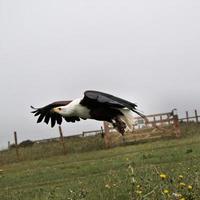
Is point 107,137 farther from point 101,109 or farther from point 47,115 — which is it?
point 101,109

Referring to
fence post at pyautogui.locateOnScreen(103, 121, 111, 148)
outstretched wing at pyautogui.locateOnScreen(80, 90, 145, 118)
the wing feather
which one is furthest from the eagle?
fence post at pyautogui.locateOnScreen(103, 121, 111, 148)

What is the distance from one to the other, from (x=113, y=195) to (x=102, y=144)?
18583 millimetres

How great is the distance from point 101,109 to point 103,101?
0.40 m

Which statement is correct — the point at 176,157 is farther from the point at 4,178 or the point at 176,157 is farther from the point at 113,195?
the point at 113,195

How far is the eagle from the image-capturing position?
5789 mm

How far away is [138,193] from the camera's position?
556 cm

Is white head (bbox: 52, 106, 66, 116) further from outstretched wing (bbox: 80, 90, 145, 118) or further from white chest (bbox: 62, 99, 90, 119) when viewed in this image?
outstretched wing (bbox: 80, 90, 145, 118)

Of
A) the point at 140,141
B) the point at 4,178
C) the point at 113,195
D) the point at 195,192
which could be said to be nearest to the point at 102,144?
the point at 140,141

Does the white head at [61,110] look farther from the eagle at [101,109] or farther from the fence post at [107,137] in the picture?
the fence post at [107,137]

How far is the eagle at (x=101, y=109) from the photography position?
5.79 metres

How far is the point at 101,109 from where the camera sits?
20.2ft

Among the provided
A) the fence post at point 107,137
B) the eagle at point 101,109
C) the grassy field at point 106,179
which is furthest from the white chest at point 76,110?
the fence post at point 107,137

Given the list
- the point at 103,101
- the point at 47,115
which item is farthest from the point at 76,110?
the point at 47,115

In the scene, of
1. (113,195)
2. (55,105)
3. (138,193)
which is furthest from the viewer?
(113,195)
